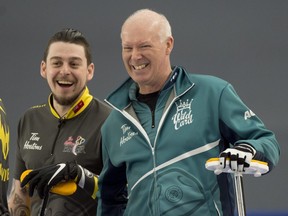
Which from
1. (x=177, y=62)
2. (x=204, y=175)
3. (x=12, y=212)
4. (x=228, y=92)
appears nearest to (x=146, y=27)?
(x=228, y=92)

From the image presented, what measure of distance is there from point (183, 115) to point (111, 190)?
1.48 ft

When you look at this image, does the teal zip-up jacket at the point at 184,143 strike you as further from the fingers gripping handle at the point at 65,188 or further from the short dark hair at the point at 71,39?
the short dark hair at the point at 71,39

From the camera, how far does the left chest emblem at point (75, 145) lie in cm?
269

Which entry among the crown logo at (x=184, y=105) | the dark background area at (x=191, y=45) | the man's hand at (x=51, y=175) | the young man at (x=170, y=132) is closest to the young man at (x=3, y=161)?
the man's hand at (x=51, y=175)

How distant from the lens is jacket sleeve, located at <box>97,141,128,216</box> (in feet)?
8.07

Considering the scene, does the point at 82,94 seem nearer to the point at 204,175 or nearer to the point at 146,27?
the point at 146,27

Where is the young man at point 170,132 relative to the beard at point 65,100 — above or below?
below

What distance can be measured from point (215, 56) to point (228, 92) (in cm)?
343

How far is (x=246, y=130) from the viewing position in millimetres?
2148

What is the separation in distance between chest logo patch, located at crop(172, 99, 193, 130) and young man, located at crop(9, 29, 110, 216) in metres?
0.50

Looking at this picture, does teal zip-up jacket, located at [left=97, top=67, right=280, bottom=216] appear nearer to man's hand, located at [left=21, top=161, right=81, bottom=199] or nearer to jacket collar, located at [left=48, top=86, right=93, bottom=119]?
man's hand, located at [left=21, top=161, right=81, bottom=199]

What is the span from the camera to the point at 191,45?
5617 millimetres

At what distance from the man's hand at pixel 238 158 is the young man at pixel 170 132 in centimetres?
6

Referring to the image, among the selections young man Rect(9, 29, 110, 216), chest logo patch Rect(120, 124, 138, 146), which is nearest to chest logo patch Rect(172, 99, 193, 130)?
chest logo patch Rect(120, 124, 138, 146)
